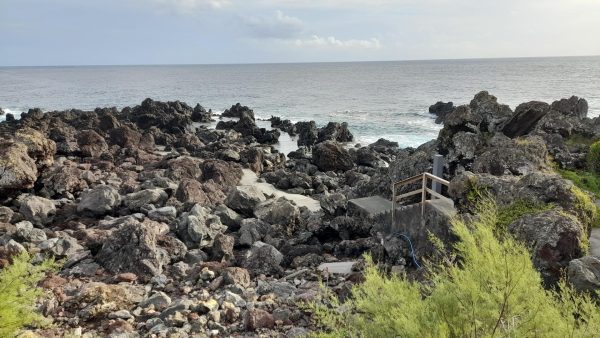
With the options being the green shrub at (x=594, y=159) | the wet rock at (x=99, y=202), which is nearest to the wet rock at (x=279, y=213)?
the wet rock at (x=99, y=202)

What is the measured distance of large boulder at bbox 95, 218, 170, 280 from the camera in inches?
482

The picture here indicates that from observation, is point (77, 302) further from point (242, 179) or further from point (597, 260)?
point (242, 179)

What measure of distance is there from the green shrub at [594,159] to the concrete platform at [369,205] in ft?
22.9

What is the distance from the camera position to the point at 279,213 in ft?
54.4

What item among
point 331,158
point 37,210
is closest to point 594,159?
point 331,158

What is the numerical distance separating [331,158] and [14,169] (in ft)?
56.1

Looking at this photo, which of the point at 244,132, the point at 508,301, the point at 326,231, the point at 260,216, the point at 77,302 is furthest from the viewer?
the point at 244,132

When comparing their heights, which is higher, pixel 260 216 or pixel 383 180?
pixel 383 180

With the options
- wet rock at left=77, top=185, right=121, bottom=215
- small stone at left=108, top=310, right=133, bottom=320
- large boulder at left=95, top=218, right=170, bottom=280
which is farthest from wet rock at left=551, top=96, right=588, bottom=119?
small stone at left=108, top=310, right=133, bottom=320

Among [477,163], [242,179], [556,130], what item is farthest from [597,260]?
[242,179]

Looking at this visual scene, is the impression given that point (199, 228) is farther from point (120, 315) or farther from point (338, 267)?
point (120, 315)

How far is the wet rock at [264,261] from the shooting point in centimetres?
1238

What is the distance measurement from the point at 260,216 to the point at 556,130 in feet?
41.9

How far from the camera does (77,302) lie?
10047mm
